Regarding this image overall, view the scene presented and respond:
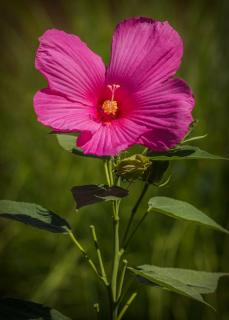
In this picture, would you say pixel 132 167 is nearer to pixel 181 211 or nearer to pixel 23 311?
pixel 181 211

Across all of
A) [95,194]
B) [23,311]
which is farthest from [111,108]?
[23,311]

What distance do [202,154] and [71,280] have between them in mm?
1442

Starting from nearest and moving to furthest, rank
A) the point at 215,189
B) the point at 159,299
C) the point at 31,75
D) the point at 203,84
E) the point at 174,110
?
the point at 174,110, the point at 159,299, the point at 215,189, the point at 203,84, the point at 31,75

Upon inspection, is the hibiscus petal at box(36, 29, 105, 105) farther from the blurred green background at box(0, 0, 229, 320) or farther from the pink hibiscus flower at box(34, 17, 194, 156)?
the blurred green background at box(0, 0, 229, 320)

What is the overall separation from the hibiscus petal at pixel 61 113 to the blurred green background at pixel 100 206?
128 centimetres

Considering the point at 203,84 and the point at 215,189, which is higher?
the point at 203,84

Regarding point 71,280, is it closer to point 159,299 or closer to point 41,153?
point 159,299

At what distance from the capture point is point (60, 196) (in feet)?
6.49

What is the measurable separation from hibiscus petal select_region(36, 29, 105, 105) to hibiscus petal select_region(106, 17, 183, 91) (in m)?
0.02

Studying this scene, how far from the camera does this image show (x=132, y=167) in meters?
0.59

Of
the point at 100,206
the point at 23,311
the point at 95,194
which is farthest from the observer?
the point at 100,206

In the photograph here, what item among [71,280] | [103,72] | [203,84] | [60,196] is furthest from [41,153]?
[103,72]

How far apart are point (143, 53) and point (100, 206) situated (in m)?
1.41

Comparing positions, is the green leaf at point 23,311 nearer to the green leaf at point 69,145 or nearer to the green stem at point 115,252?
the green stem at point 115,252
